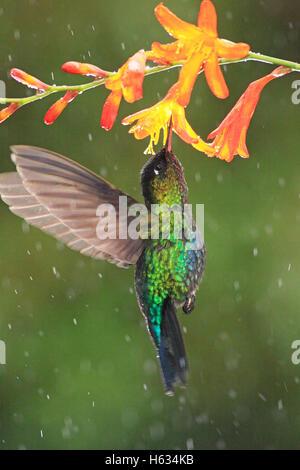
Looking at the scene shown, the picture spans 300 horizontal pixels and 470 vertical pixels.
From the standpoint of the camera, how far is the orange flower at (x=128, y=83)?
3.15 feet

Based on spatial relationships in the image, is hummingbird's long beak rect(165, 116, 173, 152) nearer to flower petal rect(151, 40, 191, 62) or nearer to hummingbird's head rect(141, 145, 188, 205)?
hummingbird's head rect(141, 145, 188, 205)

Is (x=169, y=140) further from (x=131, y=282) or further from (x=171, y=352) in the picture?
(x=131, y=282)

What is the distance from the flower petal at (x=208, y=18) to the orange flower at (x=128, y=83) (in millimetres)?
124

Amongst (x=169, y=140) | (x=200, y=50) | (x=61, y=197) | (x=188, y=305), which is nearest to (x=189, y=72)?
(x=200, y=50)

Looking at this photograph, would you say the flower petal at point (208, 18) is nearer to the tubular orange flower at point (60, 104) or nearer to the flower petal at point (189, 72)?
the flower petal at point (189, 72)

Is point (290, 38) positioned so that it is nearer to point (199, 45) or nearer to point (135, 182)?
point (135, 182)

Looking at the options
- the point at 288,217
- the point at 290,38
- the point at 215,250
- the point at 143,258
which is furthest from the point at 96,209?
the point at 290,38

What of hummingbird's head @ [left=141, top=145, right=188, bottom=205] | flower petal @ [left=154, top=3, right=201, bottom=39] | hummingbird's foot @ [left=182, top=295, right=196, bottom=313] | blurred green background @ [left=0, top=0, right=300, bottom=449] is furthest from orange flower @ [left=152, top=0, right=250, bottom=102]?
blurred green background @ [left=0, top=0, right=300, bottom=449]

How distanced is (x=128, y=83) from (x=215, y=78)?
18 cm

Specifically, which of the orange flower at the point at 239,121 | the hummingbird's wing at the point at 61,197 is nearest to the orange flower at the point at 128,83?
the hummingbird's wing at the point at 61,197

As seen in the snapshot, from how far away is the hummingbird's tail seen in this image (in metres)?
1.25

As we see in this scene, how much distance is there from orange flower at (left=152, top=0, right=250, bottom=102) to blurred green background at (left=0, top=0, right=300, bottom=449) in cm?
225

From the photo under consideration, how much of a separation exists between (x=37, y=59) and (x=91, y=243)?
8.23 ft

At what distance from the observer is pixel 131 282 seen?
3.41 m
